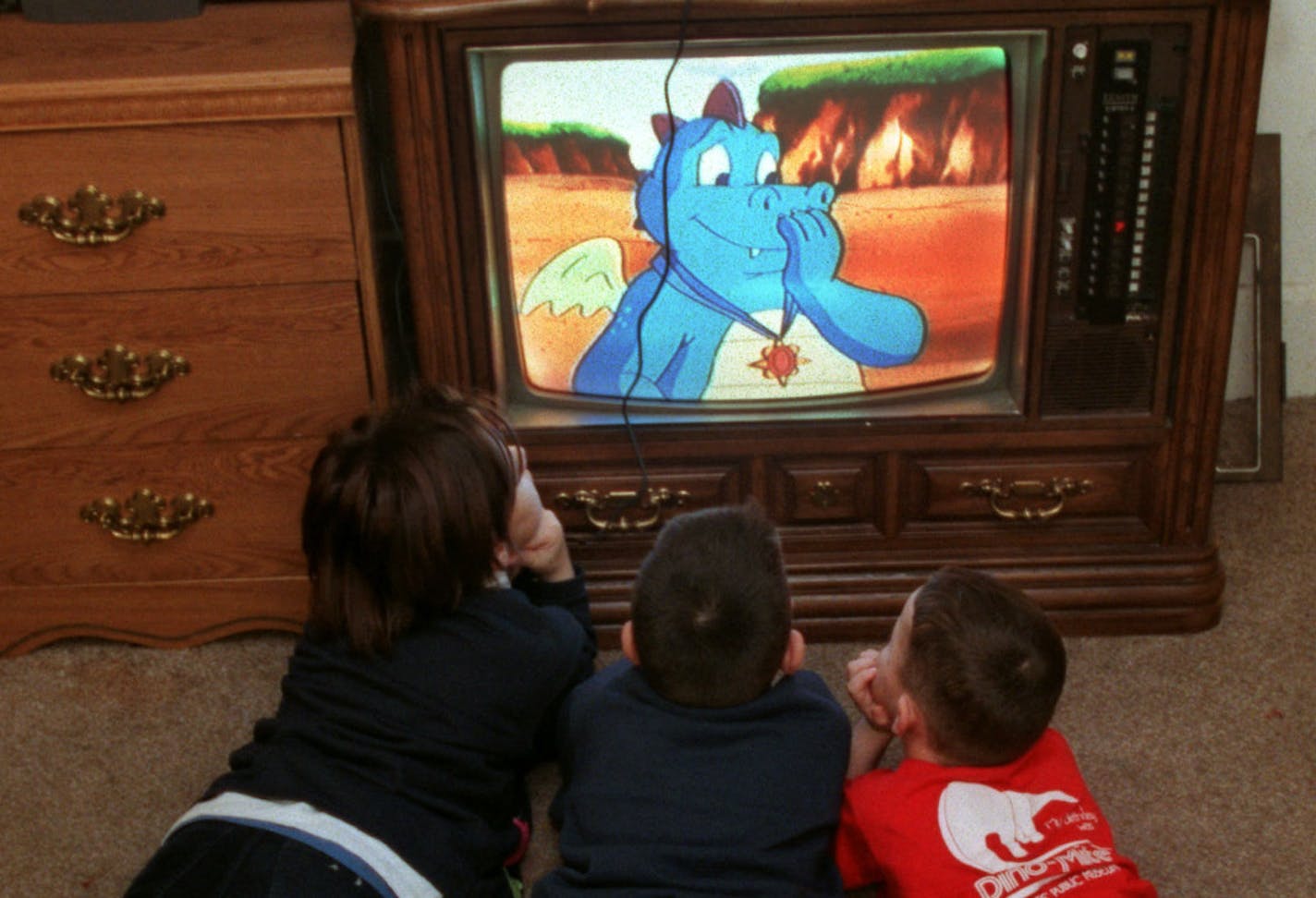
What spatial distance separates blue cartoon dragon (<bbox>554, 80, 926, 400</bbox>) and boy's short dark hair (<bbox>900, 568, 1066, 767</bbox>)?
1.36ft

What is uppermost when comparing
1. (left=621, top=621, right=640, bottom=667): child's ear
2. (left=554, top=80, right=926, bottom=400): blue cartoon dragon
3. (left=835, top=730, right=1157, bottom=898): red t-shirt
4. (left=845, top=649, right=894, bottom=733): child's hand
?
(left=554, top=80, right=926, bottom=400): blue cartoon dragon

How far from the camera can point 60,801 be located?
1.54 meters

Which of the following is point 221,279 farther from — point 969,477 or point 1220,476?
point 1220,476

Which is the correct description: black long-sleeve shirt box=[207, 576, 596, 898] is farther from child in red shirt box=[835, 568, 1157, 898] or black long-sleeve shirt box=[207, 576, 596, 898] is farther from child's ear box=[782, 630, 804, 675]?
child in red shirt box=[835, 568, 1157, 898]

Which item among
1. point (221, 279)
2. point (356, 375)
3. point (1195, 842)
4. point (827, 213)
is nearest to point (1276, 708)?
point (1195, 842)

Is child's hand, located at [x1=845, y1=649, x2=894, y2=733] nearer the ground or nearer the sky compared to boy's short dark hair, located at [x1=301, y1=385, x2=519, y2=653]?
nearer the ground

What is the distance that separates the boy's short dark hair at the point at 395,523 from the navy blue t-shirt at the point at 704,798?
19 centimetres

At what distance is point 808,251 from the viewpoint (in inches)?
61.5

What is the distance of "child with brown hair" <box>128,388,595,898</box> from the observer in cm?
122

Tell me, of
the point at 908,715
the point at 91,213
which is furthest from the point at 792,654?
the point at 91,213

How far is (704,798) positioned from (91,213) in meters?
0.91

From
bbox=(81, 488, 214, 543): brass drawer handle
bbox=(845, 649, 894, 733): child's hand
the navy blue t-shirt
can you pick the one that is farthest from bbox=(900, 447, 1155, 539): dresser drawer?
bbox=(81, 488, 214, 543): brass drawer handle

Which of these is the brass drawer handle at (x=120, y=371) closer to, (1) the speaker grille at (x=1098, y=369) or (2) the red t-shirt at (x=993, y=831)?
(2) the red t-shirt at (x=993, y=831)

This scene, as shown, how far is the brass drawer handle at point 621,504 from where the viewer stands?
5.58 feet
